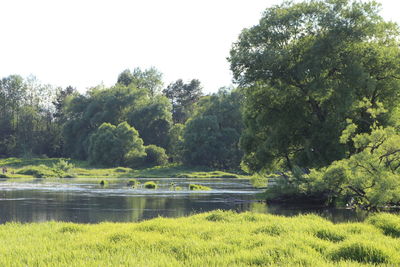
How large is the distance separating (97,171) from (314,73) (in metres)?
70.9

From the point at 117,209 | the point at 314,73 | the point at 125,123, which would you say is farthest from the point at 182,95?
the point at 117,209

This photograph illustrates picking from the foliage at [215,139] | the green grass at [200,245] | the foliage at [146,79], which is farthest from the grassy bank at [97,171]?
the green grass at [200,245]

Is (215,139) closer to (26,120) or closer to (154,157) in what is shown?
(154,157)

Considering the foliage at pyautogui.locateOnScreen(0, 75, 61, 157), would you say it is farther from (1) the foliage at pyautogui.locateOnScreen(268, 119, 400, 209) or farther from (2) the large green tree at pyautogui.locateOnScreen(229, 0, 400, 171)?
(1) the foliage at pyautogui.locateOnScreen(268, 119, 400, 209)

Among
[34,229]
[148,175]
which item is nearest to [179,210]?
[34,229]

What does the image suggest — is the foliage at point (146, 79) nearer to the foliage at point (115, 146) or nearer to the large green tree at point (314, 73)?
the foliage at point (115, 146)

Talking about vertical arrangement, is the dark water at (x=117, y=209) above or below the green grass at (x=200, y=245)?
below

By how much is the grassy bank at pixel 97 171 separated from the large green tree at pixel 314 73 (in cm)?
5522

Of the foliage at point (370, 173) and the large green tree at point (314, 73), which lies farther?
the large green tree at point (314, 73)

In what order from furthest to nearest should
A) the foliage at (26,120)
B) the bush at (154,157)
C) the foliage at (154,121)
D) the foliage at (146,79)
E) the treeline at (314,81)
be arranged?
1. the foliage at (146,79)
2. the foliage at (26,120)
3. the foliage at (154,121)
4. the bush at (154,157)
5. the treeline at (314,81)

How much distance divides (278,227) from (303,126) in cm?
2630

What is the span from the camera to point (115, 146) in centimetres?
11700

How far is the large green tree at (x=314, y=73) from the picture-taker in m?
41.9

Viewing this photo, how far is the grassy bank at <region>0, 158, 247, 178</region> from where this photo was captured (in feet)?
309
